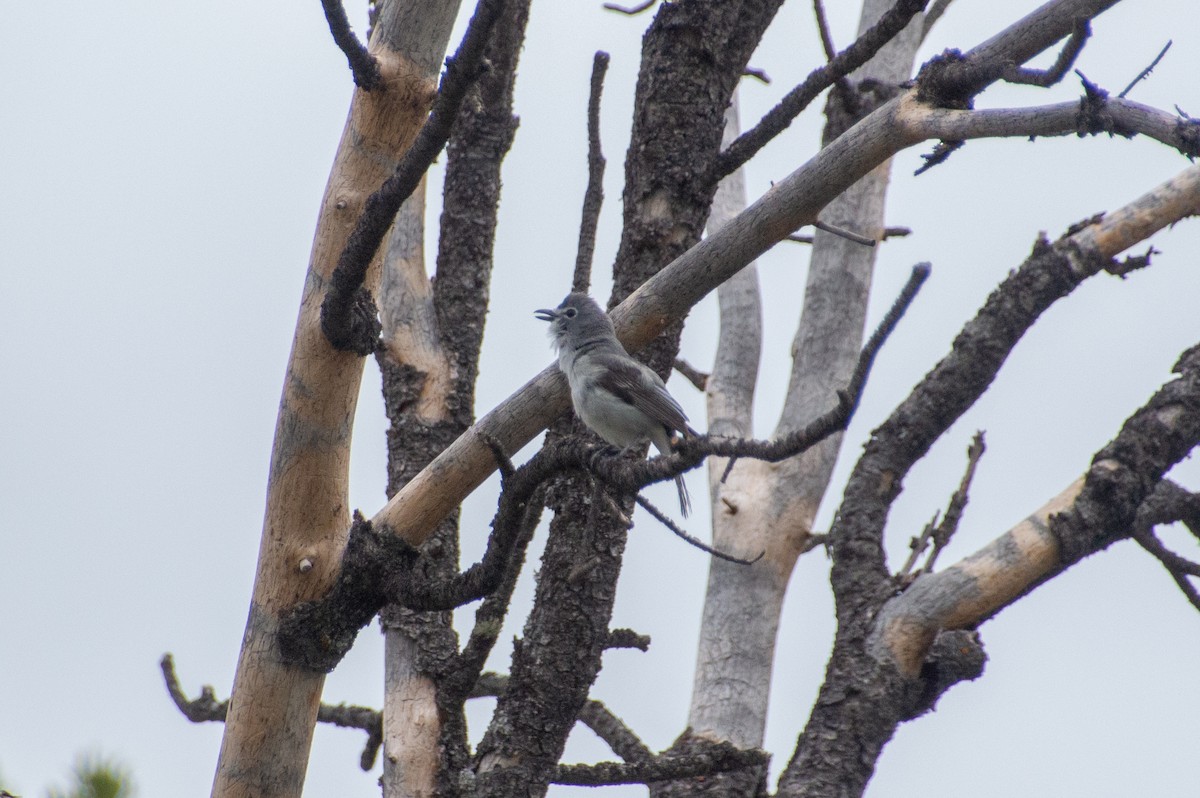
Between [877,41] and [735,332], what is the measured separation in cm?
369

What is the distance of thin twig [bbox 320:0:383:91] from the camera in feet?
10.2

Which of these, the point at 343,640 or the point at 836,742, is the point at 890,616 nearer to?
the point at 836,742

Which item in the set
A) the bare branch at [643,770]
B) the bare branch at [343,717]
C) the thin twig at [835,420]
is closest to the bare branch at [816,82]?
the thin twig at [835,420]

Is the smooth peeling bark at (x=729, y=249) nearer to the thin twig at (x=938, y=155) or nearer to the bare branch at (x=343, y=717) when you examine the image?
the thin twig at (x=938, y=155)

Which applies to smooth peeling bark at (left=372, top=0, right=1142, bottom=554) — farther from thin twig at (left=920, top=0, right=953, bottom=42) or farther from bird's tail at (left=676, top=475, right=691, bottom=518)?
thin twig at (left=920, top=0, right=953, bottom=42)

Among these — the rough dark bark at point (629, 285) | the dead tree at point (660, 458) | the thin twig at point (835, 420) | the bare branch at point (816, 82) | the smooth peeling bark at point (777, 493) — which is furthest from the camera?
the smooth peeling bark at point (777, 493)

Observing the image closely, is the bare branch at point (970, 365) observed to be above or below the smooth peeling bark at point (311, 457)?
above

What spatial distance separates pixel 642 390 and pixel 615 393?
120 mm

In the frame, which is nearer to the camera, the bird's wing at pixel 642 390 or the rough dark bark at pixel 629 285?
the rough dark bark at pixel 629 285

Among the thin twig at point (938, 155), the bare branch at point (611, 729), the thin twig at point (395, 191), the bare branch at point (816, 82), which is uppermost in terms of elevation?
the bare branch at point (816, 82)

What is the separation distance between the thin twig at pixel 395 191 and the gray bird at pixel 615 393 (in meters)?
1.11

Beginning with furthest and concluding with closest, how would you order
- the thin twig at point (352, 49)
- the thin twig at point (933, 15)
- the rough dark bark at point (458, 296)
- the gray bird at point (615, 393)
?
the thin twig at point (933, 15) → the rough dark bark at point (458, 296) → the gray bird at point (615, 393) → the thin twig at point (352, 49)

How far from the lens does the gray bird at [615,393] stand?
4.52 metres

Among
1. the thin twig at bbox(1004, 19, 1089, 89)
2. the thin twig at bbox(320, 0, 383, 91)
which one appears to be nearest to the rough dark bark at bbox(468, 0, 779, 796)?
the thin twig at bbox(320, 0, 383, 91)
